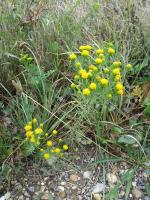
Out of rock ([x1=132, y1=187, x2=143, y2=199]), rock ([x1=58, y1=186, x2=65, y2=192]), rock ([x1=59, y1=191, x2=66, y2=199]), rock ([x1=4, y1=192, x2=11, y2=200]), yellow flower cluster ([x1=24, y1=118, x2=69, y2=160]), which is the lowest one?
rock ([x1=132, y1=187, x2=143, y2=199])

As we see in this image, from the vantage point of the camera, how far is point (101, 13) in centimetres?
243

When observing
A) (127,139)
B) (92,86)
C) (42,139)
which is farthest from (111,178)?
(92,86)

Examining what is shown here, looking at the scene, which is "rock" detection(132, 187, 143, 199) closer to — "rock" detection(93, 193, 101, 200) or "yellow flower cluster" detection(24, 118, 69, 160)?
"rock" detection(93, 193, 101, 200)

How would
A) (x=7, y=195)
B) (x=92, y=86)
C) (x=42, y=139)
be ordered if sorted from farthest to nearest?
(x=42, y=139)
(x=7, y=195)
(x=92, y=86)

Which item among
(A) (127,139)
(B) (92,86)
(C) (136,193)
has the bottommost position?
Answer: (C) (136,193)

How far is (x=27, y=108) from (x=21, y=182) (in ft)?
1.18

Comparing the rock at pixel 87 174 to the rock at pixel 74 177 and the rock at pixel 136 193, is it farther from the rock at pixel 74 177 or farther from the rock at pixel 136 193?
the rock at pixel 136 193

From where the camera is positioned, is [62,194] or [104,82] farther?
[62,194]

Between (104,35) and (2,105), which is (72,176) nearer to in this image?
(2,105)

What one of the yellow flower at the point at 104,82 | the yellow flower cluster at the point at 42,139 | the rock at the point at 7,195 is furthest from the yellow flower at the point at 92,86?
the rock at the point at 7,195

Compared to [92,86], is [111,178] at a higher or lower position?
lower

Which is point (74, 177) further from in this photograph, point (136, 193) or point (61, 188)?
point (136, 193)

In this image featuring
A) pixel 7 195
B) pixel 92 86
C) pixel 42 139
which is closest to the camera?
pixel 92 86

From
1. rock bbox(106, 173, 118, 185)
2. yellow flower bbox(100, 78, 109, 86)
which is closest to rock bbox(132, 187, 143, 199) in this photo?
rock bbox(106, 173, 118, 185)
